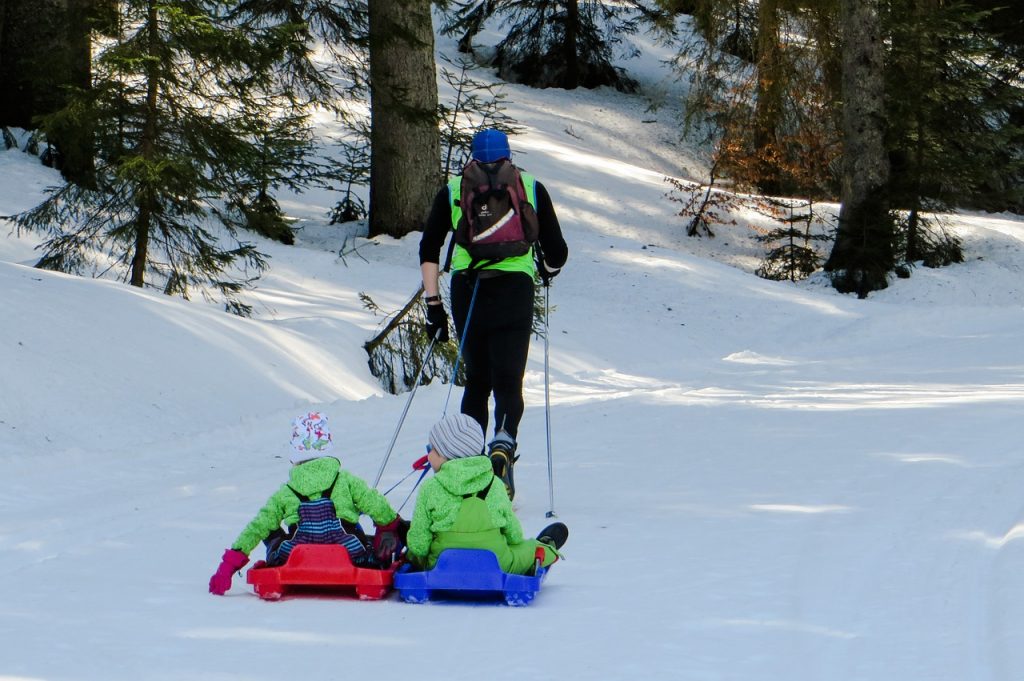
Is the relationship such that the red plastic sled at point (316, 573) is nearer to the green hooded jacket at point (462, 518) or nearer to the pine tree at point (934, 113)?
the green hooded jacket at point (462, 518)

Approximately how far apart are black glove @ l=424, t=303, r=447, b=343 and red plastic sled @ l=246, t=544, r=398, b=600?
1759 millimetres

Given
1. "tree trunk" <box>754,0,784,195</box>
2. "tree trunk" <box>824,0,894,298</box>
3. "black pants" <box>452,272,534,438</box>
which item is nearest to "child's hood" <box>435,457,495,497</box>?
"black pants" <box>452,272,534,438</box>

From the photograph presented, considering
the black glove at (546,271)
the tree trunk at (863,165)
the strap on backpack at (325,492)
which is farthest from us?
the tree trunk at (863,165)

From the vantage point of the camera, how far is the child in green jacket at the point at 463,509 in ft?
16.5

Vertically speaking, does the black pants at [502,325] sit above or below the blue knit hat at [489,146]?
below

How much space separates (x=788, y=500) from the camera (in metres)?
6.83

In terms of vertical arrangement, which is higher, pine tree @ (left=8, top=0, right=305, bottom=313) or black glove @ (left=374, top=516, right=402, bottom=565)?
pine tree @ (left=8, top=0, right=305, bottom=313)

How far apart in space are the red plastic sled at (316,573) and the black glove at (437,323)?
1759 mm

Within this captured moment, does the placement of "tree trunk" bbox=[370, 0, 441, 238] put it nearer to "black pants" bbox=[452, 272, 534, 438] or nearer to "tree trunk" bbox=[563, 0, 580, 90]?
"black pants" bbox=[452, 272, 534, 438]

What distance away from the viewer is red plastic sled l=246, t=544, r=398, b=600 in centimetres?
499

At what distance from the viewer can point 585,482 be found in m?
7.58

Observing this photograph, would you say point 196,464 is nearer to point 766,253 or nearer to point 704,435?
point 704,435

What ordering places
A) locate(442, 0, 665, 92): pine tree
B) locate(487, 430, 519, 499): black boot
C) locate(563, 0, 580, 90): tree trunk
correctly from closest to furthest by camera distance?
1. locate(487, 430, 519, 499): black boot
2. locate(563, 0, 580, 90): tree trunk
3. locate(442, 0, 665, 92): pine tree

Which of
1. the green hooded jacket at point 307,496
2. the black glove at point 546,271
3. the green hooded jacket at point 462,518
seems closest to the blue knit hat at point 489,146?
the black glove at point 546,271
